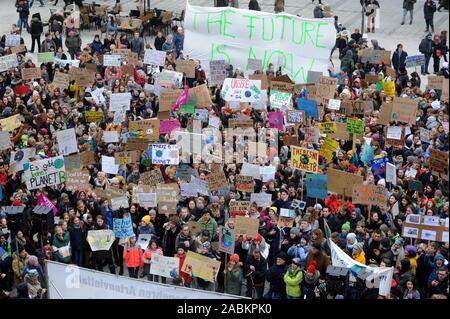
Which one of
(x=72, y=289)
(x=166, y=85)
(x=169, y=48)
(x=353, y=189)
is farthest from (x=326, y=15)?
(x=72, y=289)

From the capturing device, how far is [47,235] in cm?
1747

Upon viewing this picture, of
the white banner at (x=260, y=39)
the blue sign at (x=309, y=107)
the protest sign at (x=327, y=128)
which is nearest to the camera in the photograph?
the protest sign at (x=327, y=128)

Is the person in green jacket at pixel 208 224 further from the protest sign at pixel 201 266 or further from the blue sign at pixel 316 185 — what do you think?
the blue sign at pixel 316 185

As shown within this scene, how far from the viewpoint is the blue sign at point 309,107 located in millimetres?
21438

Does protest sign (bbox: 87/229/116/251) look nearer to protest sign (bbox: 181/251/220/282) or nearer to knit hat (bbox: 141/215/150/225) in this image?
knit hat (bbox: 141/215/150/225)

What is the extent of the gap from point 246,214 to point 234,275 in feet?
4.86

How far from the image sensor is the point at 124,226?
17.1 meters

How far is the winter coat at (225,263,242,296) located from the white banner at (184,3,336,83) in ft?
30.4

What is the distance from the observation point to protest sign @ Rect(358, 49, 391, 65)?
25.1m

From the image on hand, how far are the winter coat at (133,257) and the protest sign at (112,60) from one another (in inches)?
357

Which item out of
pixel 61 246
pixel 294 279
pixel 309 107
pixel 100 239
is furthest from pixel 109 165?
pixel 294 279

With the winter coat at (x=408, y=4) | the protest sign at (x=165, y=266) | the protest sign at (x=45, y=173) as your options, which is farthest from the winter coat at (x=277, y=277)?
the winter coat at (x=408, y=4)

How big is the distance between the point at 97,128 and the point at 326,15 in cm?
1131
